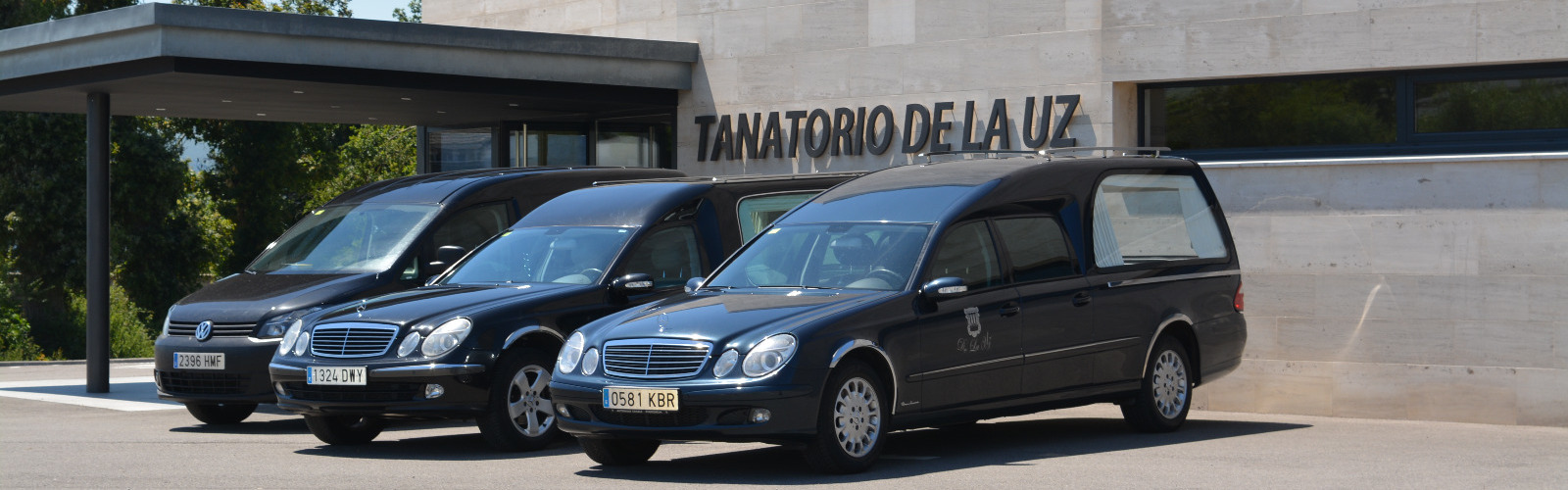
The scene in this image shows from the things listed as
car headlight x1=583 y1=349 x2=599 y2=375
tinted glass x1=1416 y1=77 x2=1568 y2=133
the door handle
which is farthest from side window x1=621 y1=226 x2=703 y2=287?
tinted glass x1=1416 y1=77 x2=1568 y2=133

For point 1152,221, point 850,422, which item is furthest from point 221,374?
point 1152,221

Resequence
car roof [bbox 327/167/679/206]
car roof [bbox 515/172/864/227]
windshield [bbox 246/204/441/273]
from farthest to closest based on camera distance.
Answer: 1. car roof [bbox 327/167/679/206]
2. windshield [bbox 246/204/441/273]
3. car roof [bbox 515/172/864/227]

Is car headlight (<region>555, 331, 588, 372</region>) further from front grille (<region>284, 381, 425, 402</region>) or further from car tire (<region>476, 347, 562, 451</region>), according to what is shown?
front grille (<region>284, 381, 425, 402</region>)

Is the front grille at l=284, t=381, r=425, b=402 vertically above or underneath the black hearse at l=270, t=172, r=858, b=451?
underneath

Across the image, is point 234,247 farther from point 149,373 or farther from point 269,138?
point 149,373

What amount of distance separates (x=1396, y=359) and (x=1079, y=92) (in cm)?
378

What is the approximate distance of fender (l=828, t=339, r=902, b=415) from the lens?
8.97m

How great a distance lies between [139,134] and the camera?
135ft

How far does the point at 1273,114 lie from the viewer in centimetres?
1484

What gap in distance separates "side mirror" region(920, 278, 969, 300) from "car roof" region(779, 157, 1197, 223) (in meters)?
0.62

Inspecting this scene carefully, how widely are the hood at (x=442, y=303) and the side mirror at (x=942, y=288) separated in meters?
2.68

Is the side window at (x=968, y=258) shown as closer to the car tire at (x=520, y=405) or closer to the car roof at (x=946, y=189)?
the car roof at (x=946, y=189)

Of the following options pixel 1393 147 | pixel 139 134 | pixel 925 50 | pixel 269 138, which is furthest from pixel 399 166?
pixel 1393 147

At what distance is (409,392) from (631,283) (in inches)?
65.5
